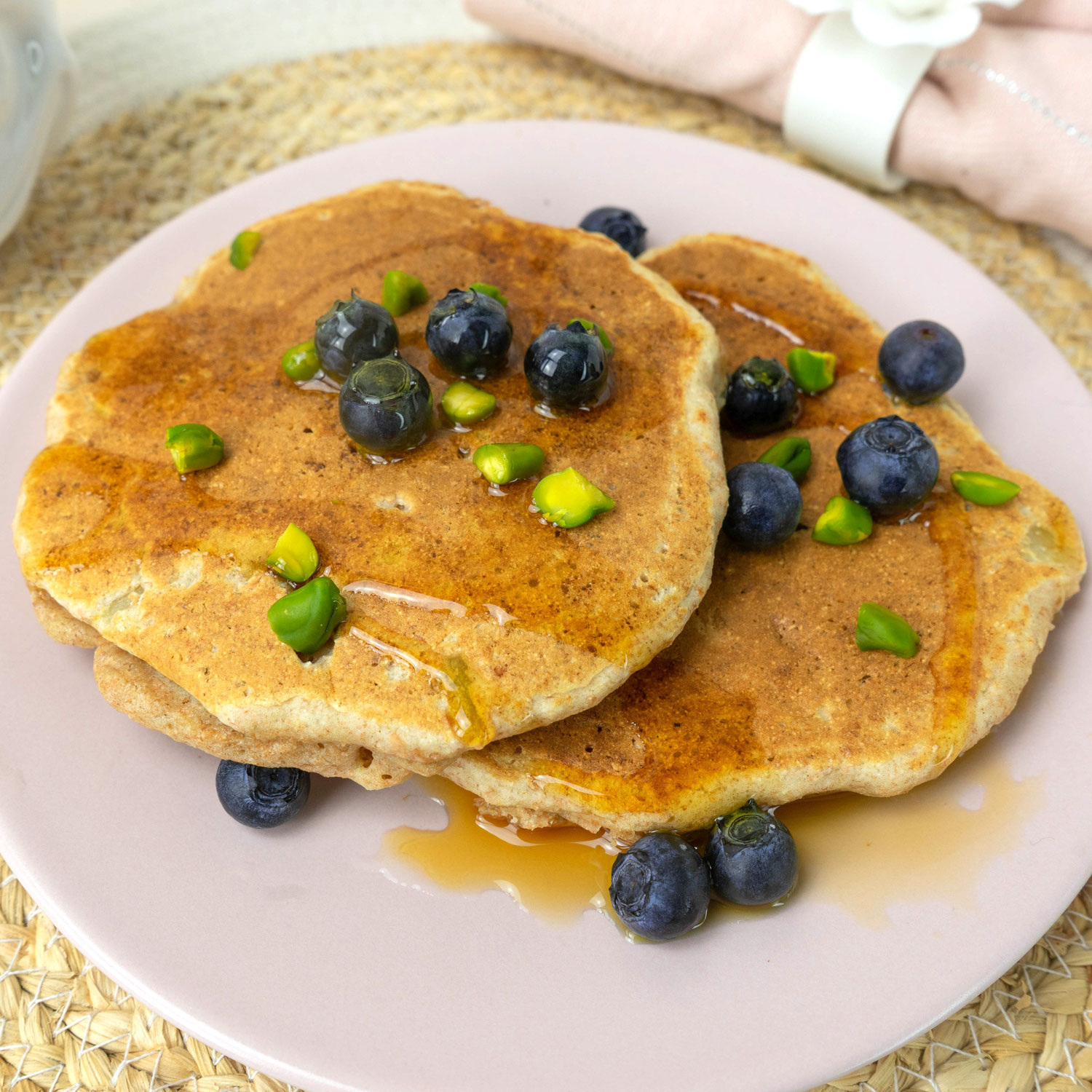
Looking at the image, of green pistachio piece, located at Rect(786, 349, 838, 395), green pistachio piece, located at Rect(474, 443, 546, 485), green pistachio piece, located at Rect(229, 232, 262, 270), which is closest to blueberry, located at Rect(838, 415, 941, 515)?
green pistachio piece, located at Rect(786, 349, 838, 395)

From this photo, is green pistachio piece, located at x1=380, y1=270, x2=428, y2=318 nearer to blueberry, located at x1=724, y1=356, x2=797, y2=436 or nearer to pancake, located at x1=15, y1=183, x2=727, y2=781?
pancake, located at x1=15, y1=183, x2=727, y2=781

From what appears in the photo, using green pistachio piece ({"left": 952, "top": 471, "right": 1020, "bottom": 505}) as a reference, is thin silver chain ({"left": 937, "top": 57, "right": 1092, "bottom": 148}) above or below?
above

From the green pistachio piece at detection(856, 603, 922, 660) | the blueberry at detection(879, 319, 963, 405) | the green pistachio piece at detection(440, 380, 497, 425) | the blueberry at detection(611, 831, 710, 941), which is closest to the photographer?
the blueberry at detection(611, 831, 710, 941)

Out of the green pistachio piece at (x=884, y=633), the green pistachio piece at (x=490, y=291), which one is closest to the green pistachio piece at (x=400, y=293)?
the green pistachio piece at (x=490, y=291)

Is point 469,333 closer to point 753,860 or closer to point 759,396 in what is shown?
point 759,396

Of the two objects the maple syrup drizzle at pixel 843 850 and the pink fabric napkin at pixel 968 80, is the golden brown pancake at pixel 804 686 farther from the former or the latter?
the pink fabric napkin at pixel 968 80

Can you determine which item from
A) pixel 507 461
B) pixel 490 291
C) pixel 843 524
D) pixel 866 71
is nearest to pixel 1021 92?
pixel 866 71
